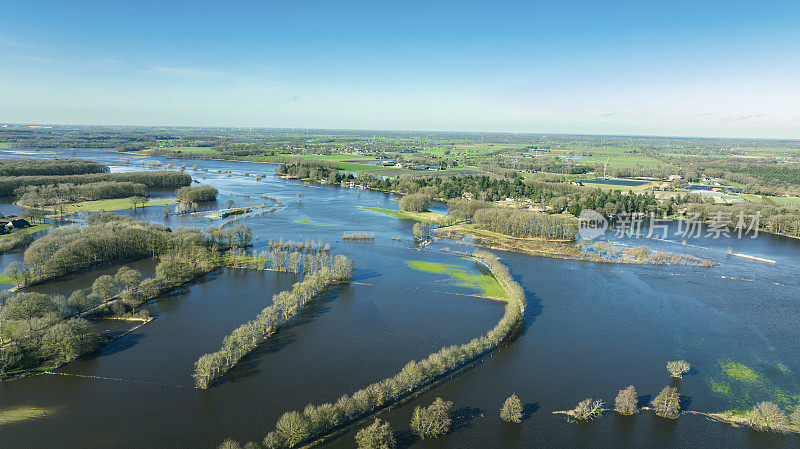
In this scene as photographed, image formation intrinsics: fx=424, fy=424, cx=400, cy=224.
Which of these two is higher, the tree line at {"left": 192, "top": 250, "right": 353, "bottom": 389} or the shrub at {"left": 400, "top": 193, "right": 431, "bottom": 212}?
the shrub at {"left": 400, "top": 193, "right": 431, "bottom": 212}

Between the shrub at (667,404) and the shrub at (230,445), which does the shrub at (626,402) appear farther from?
the shrub at (230,445)

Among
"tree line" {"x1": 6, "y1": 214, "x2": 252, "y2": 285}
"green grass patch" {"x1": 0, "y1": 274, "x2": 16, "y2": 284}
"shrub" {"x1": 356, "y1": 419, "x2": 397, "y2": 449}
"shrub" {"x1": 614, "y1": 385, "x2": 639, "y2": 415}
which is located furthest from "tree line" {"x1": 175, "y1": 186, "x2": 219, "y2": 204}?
"shrub" {"x1": 614, "y1": 385, "x2": 639, "y2": 415}

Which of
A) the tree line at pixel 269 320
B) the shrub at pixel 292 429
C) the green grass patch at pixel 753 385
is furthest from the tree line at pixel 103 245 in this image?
the green grass patch at pixel 753 385

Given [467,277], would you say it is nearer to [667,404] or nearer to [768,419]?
[667,404]

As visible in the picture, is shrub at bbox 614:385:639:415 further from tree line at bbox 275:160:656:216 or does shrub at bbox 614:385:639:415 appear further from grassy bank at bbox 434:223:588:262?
tree line at bbox 275:160:656:216

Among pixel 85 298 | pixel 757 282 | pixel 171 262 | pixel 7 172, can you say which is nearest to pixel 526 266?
pixel 757 282

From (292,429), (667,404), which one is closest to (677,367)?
(667,404)
